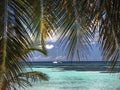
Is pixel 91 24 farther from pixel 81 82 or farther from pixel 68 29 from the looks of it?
pixel 81 82

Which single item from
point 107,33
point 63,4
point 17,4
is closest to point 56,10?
point 63,4

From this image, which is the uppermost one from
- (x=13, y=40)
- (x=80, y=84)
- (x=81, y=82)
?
(x=13, y=40)

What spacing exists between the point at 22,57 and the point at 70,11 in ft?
1.89

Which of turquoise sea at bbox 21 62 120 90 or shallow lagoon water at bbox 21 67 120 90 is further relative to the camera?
turquoise sea at bbox 21 62 120 90

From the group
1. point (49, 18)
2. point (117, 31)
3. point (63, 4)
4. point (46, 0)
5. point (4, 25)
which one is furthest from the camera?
point (49, 18)

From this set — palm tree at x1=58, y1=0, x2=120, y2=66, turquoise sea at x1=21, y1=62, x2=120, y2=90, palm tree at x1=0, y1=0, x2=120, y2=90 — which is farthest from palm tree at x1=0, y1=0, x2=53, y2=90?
turquoise sea at x1=21, y1=62, x2=120, y2=90

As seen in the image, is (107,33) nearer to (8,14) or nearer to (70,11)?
(70,11)

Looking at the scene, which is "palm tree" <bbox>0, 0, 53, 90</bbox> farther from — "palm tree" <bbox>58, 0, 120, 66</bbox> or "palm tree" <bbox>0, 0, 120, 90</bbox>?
"palm tree" <bbox>58, 0, 120, 66</bbox>

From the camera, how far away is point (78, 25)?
311 centimetres

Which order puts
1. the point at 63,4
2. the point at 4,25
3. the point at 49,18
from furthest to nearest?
the point at 49,18
the point at 63,4
the point at 4,25

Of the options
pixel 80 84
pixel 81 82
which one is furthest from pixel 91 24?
pixel 81 82

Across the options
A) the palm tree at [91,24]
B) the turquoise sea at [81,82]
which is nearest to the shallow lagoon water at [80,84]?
the turquoise sea at [81,82]

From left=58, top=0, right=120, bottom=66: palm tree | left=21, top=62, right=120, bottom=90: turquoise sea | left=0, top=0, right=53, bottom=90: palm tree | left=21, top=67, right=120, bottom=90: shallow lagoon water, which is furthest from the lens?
left=21, top=62, right=120, bottom=90: turquoise sea

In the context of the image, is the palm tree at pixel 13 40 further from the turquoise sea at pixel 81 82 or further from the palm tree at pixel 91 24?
the turquoise sea at pixel 81 82
